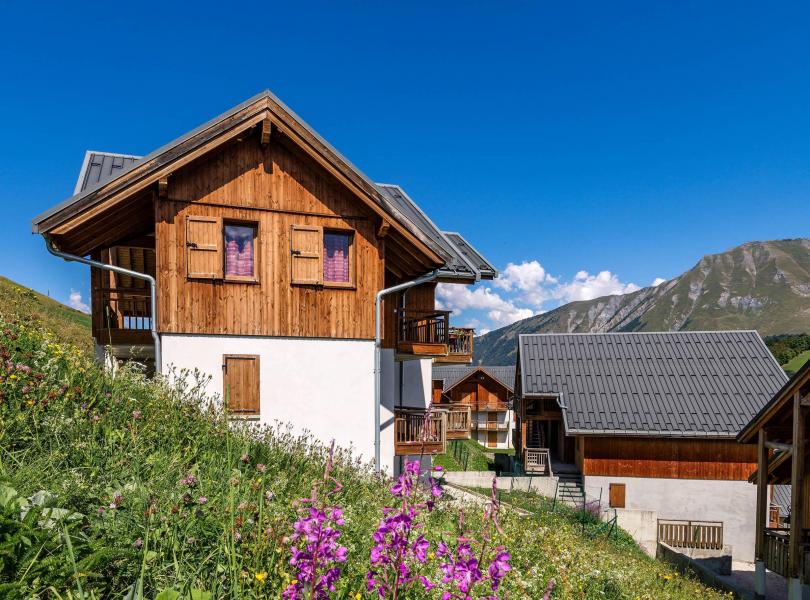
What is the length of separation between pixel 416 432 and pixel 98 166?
40.8 ft

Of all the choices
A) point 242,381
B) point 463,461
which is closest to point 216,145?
point 242,381

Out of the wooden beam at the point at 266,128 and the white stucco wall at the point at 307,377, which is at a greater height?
the wooden beam at the point at 266,128

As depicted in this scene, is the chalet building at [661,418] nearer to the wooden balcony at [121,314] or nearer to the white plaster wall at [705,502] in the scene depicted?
the white plaster wall at [705,502]

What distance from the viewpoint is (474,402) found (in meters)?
63.0

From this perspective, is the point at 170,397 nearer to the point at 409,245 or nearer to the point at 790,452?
the point at 409,245

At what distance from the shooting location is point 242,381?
40.8 ft

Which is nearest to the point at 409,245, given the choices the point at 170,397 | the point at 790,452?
the point at 170,397

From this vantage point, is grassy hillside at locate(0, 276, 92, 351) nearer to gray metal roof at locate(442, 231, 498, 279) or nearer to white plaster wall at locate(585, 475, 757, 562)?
gray metal roof at locate(442, 231, 498, 279)

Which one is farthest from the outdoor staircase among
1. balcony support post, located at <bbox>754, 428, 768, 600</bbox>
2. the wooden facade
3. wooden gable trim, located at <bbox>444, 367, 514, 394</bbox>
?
wooden gable trim, located at <bbox>444, 367, 514, 394</bbox>

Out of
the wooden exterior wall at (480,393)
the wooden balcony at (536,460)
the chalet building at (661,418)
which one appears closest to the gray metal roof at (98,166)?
the chalet building at (661,418)

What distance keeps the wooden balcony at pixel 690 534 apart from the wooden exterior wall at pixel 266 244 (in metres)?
18.4

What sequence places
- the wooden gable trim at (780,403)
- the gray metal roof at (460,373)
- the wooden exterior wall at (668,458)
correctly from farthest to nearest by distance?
the gray metal roof at (460,373) → the wooden exterior wall at (668,458) → the wooden gable trim at (780,403)

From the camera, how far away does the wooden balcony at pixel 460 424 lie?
907 inches

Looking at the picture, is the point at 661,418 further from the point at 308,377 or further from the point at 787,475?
the point at 308,377
